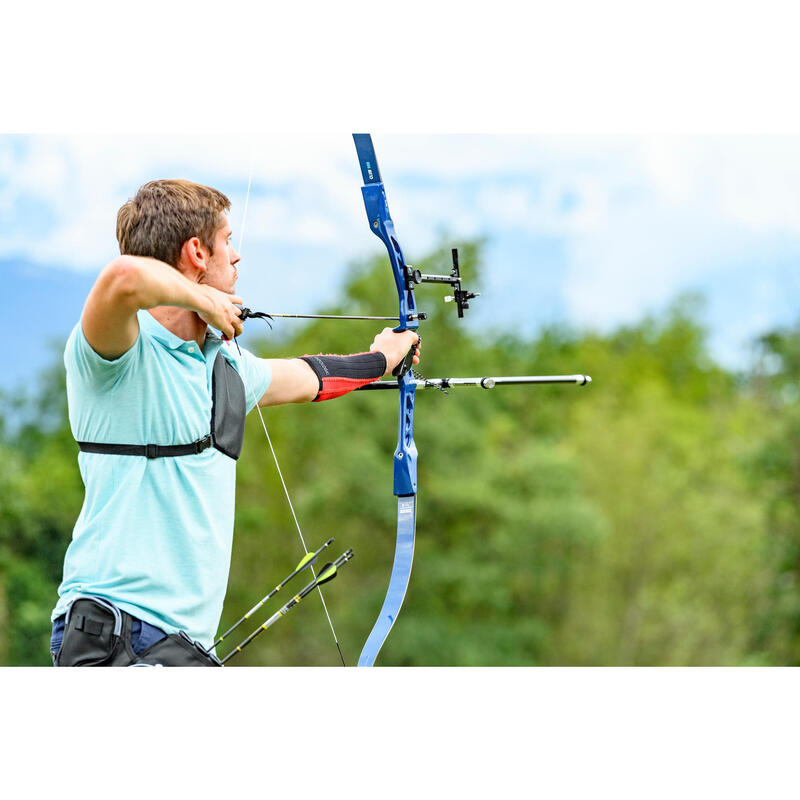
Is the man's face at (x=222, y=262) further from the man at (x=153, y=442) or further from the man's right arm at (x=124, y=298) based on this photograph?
the man's right arm at (x=124, y=298)

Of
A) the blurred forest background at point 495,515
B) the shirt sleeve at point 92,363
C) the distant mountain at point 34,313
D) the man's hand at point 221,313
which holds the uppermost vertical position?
the man's hand at point 221,313

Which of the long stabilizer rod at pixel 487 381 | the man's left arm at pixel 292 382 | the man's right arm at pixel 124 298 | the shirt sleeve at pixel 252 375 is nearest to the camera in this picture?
the man's right arm at pixel 124 298

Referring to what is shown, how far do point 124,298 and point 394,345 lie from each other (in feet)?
3.20

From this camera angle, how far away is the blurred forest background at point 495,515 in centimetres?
1315

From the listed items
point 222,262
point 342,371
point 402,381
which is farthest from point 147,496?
point 402,381

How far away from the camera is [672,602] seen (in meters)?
15.5

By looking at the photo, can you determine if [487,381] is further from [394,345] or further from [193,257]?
[193,257]

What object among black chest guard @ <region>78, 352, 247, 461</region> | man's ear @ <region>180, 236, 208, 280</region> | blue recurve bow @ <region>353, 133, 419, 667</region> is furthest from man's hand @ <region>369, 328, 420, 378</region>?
man's ear @ <region>180, 236, 208, 280</region>

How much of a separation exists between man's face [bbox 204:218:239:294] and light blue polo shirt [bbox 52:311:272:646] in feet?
0.44

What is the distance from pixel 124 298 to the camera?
141cm

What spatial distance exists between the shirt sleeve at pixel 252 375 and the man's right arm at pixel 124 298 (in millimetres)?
323

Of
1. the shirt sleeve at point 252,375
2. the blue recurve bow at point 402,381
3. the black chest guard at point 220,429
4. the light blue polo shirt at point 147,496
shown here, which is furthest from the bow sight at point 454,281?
the light blue polo shirt at point 147,496

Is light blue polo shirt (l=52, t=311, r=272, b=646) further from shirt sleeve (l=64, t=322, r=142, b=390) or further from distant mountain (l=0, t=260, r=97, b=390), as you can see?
distant mountain (l=0, t=260, r=97, b=390)
